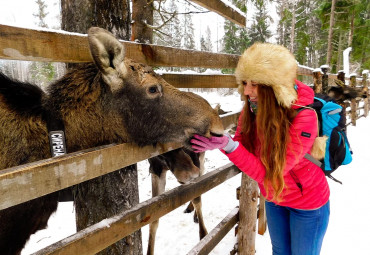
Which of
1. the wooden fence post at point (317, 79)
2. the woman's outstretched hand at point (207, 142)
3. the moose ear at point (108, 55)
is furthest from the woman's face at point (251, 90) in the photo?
the wooden fence post at point (317, 79)

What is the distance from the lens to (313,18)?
1253 inches

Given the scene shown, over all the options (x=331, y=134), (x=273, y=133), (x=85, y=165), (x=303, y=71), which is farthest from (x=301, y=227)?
(x=303, y=71)

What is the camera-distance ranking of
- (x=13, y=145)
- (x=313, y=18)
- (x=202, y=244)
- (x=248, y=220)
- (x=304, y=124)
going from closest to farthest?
(x=13, y=145), (x=304, y=124), (x=202, y=244), (x=248, y=220), (x=313, y=18)

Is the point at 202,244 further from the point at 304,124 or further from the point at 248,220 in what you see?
the point at 304,124

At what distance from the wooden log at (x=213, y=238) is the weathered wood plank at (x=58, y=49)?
1957mm

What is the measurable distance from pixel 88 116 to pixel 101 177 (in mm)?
584

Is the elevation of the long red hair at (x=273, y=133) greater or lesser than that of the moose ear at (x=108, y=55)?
lesser

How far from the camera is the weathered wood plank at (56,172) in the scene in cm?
103

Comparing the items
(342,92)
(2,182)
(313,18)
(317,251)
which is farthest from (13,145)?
(313,18)

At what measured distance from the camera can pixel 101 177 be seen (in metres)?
2.07

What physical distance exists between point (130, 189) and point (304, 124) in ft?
5.26

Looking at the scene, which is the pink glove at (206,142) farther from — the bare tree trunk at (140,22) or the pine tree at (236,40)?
the pine tree at (236,40)

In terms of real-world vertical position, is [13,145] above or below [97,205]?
above

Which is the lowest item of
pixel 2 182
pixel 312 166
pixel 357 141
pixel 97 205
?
pixel 357 141
